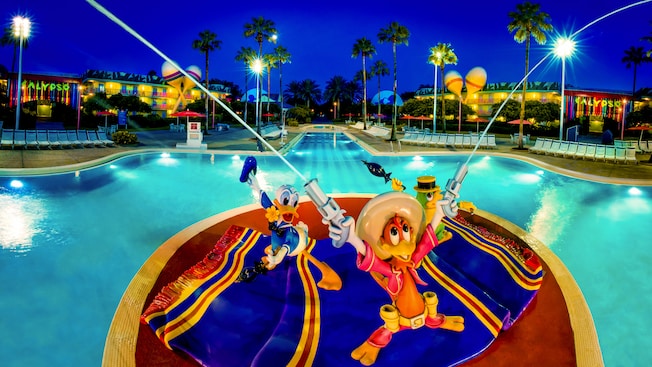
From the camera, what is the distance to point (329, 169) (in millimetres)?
18422

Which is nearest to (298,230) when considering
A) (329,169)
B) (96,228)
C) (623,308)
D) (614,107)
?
(623,308)

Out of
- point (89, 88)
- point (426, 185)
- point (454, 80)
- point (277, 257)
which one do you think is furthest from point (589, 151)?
point (89, 88)

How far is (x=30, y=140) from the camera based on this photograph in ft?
73.3

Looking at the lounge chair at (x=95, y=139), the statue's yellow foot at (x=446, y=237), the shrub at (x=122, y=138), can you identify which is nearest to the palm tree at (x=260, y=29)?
the shrub at (x=122, y=138)

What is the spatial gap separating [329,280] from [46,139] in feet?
75.5

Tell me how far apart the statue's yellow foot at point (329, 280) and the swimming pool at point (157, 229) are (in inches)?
108

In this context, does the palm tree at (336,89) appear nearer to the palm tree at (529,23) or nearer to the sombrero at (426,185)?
the palm tree at (529,23)

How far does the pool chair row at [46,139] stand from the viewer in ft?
71.8

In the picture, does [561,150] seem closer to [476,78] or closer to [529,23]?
[529,23]

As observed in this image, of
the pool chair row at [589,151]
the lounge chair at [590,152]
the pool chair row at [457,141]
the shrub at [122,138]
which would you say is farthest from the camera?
the pool chair row at [457,141]

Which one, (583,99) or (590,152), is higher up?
(583,99)

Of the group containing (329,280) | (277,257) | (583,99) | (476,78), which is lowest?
(329,280)

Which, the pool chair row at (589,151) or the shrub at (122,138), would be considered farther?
the shrub at (122,138)

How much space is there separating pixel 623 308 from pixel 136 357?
6.25 meters
